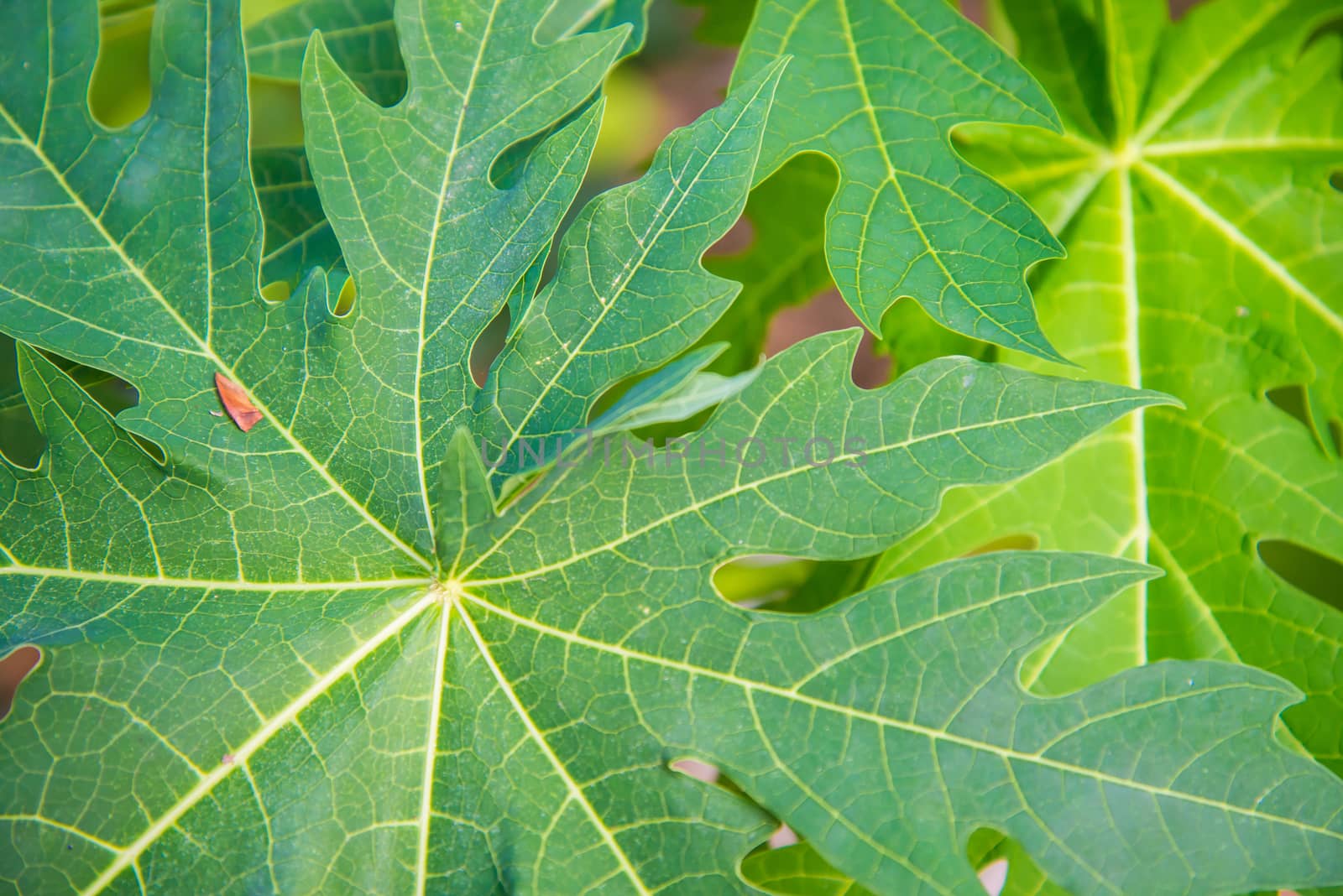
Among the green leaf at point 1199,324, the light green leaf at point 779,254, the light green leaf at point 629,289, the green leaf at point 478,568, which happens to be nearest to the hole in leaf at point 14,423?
the green leaf at point 478,568

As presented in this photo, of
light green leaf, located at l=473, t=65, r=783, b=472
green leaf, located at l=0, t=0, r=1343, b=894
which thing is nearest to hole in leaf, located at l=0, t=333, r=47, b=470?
green leaf, located at l=0, t=0, r=1343, b=894

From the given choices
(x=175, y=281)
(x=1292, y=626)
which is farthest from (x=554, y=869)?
(x=1292, y=626)

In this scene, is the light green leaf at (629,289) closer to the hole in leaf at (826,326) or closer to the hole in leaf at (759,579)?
the hole in leaf at (759,579)

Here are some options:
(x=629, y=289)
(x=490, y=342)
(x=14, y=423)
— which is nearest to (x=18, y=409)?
(x=14, y=423)

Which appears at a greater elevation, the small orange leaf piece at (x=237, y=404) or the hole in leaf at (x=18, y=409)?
the small orange leaf piece at (x=237, y=404)

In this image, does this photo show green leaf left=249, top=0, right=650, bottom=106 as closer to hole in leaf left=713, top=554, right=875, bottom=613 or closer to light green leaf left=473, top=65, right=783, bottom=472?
light green leaf left=473, top=65, right=783, bottom=472

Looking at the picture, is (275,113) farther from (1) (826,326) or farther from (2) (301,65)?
(1) (826,326)

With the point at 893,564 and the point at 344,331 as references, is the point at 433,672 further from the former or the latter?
the point at 893,564
